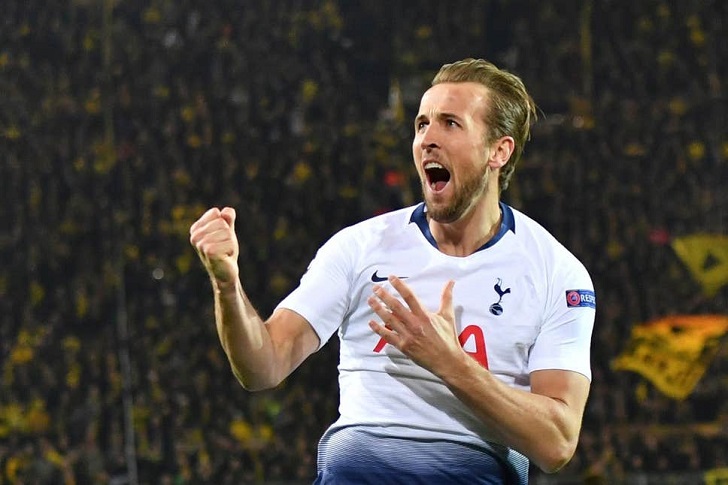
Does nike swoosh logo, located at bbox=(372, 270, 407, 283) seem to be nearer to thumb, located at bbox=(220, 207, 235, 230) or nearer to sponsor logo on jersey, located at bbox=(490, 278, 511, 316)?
sponsor logo on jersey, located at bbox=(490, 278, 511, 316)

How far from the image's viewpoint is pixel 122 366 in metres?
7.32

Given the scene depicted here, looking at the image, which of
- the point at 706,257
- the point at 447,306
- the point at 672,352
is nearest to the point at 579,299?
the point at 447,306

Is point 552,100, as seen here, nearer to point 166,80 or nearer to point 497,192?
point 166,80

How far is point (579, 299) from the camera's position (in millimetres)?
2199

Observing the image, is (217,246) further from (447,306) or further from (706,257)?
(706,257)

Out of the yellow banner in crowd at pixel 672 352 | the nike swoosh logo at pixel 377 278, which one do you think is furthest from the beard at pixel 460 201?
the yellow banner in crowd at pixel 672 352

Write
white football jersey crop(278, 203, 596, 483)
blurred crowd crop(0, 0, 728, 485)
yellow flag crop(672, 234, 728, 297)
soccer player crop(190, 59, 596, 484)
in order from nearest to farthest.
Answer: soccer player crop(190, 59, 596, 484) < white football jersey crop(278, 203, 596, 483) < blurred crowd crop(0, 0, 728, 485) < yellow flag crop(672, 234, 728, 297)

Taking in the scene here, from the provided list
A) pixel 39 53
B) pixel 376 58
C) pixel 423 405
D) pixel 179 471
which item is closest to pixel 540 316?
A: pixel 423 405

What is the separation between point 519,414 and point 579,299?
0.36m

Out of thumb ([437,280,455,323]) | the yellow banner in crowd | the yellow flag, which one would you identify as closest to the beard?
thumb ([437,280,455,323])

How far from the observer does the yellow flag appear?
741 cm

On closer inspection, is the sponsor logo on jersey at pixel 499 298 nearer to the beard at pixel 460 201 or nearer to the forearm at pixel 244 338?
the beard at pixel 460 201

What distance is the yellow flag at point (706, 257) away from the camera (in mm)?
7406

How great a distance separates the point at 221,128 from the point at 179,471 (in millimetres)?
2514
